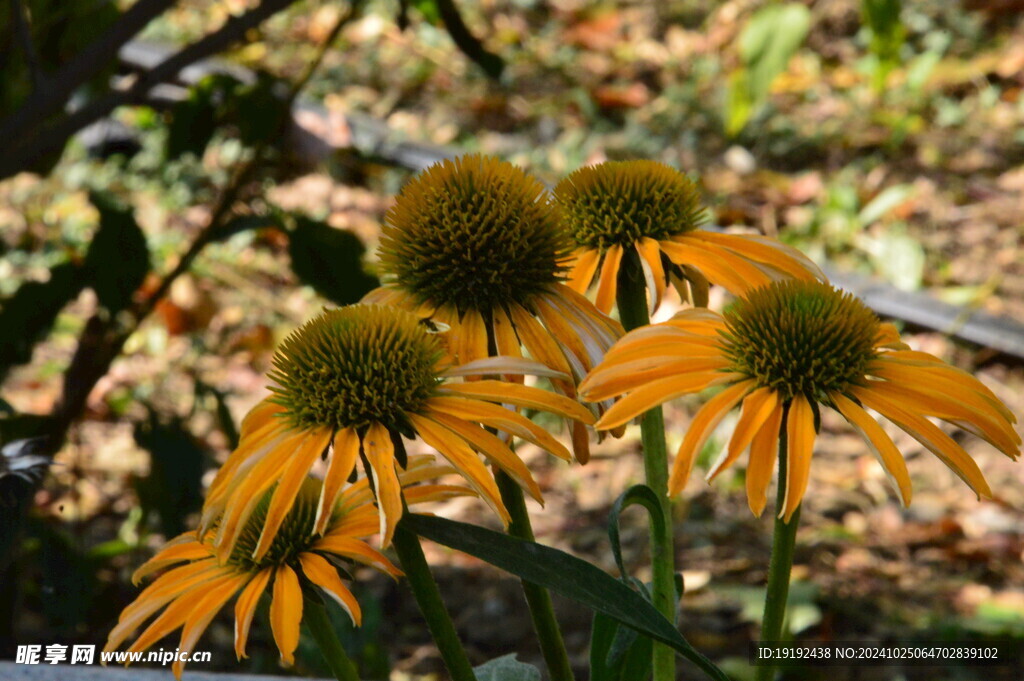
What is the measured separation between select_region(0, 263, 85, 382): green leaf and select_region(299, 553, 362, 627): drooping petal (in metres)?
0.79

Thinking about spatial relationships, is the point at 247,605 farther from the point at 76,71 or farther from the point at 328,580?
the point at 76,71

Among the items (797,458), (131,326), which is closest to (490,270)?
(797,458)

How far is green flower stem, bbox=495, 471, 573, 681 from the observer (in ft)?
2.04

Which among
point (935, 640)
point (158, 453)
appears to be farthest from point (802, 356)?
point (935, 640)

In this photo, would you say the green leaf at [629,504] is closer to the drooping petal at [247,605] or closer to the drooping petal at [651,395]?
the drooping petal at [651,395]

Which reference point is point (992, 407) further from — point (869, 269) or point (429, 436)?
point (869, 269)

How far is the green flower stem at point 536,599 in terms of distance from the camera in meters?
0.62

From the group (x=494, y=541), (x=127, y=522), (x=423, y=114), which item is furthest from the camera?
(x=423, y=114)

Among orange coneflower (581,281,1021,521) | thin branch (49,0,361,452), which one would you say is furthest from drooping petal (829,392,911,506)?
thin branch (49,0,361,452)

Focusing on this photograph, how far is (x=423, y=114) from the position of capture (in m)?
3.33

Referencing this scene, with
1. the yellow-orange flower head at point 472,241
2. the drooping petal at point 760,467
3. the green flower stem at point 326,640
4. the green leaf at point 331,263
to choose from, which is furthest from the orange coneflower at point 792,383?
the green leaf at point 331,263

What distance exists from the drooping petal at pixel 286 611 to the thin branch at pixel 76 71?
2.69 feet

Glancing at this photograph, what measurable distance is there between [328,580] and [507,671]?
8.3 inches

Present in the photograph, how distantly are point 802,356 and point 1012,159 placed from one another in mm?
2641
